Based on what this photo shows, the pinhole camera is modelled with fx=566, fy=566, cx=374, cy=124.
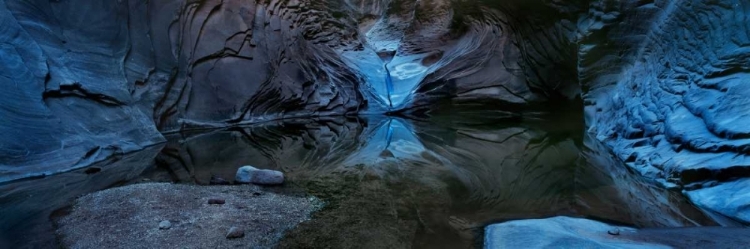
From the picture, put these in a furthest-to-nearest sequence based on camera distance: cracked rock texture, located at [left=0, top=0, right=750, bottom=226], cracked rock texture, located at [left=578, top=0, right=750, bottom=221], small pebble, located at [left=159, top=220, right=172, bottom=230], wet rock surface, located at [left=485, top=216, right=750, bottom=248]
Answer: cracked rock texture, located at [left=0, top=0, right=750, bottom=226] < cracked rock texture, located at [left=578, top=0, right=750, bottom=221] < small pebble, located at [left=159, top=220, right=172, bottom=230] < wet rock surface, located at [left=485, top=216, right=750, bottom=248]

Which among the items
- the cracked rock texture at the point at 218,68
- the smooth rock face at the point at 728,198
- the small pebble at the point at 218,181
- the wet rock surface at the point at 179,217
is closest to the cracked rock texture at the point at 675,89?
the smooth rock face at the point at 728,198

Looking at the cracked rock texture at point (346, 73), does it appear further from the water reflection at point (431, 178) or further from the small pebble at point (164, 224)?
the small pebble at point (164, 224)

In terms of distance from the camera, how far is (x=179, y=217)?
294 cm

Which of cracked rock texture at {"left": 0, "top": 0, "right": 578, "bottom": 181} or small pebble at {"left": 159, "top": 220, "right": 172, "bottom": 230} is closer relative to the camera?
small pebble at {"left": 159, "top": 220, "right": 172, "bottom": 230}

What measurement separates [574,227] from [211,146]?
14.3 ft

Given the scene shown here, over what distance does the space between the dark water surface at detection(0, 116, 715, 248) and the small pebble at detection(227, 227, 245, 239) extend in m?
0.22

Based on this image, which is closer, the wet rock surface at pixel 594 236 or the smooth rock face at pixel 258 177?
the wet rock surface at pixel 594 236

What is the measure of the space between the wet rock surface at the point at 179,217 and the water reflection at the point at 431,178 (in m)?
0.19

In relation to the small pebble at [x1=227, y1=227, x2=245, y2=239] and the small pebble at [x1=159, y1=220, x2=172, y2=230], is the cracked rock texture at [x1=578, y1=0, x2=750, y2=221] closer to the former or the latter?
the small pebble at [x1=227, y1=227, x2=245, y2=239]

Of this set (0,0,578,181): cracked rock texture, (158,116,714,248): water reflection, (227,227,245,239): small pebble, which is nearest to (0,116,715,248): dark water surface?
(158,116,714,248): water reflection

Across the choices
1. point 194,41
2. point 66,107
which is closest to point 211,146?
point 66,107

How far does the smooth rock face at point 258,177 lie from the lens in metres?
3.88

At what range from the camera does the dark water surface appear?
2.84 meters

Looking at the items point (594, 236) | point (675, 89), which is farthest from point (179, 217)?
point (675, 89)
